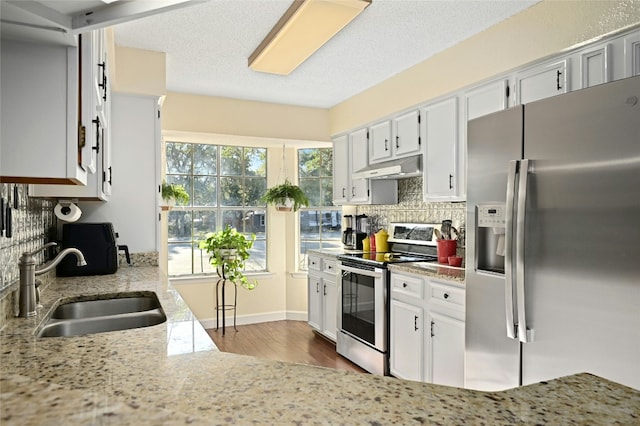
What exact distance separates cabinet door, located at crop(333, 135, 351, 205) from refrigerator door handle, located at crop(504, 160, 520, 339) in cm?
271

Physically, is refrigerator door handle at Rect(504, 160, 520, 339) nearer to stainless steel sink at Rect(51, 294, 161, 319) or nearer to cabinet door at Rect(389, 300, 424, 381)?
cabinet door at Rect(389, 300, 424, 381)

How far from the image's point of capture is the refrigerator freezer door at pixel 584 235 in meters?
1.53

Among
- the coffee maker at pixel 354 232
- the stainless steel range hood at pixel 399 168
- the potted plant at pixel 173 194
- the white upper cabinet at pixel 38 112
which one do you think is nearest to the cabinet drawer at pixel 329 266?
the coffee maker at pixel 354 232

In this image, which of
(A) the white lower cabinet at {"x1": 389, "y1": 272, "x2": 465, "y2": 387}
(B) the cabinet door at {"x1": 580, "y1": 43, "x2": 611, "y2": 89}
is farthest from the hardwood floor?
(B) the cabinet door at {"x1": 580, "y1": 43, "x2": 611, "y2": 89}

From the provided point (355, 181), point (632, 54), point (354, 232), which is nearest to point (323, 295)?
point (354, 232)

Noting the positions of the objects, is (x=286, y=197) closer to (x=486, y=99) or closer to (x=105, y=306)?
(x=486, y=99)

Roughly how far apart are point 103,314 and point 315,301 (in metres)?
2.62

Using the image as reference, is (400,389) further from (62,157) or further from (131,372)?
(62,157)

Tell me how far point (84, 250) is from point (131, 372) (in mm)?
2160

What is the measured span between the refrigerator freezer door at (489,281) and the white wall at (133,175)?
7.61 feet

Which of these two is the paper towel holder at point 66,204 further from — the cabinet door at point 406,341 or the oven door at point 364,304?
the cabinet door at point 406,341

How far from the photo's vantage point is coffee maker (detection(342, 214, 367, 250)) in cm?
462

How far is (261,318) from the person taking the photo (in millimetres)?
5184

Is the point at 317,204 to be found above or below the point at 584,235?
above
